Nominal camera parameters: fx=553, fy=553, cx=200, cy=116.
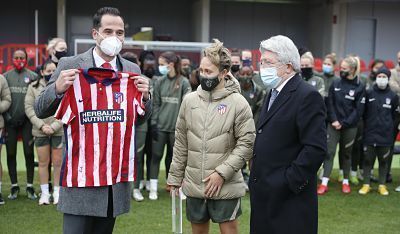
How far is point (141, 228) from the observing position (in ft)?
20.8

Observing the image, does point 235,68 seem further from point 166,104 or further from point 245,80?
point 166,104

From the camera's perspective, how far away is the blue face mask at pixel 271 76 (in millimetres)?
3732

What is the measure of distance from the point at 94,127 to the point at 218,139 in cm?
111

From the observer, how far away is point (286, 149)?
11.8 ft

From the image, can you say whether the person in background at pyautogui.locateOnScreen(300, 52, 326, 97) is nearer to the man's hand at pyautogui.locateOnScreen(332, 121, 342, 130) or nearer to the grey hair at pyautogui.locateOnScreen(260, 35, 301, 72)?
the man's hand at pyautogui.locateOnScreen(332, 121, 342, 130)

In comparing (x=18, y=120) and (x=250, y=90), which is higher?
(x=250, y=90)

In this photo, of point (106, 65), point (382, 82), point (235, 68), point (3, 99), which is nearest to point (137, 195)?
point (3, 99)

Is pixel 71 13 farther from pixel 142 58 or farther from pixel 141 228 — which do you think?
pixel 141 228

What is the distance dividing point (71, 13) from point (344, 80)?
625 inches

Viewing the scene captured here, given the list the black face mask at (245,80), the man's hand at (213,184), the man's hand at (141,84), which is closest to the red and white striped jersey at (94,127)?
the man's hand at (141,84)

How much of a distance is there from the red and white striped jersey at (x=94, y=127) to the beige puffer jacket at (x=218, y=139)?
2.66 feet

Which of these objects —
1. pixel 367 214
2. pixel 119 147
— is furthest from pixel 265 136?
pixel 367 214

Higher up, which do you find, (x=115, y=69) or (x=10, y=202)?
(x=115, y=69)

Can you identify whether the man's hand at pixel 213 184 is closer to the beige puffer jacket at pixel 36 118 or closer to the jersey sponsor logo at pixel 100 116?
the jersey sponsor logo at pixel 100 116
